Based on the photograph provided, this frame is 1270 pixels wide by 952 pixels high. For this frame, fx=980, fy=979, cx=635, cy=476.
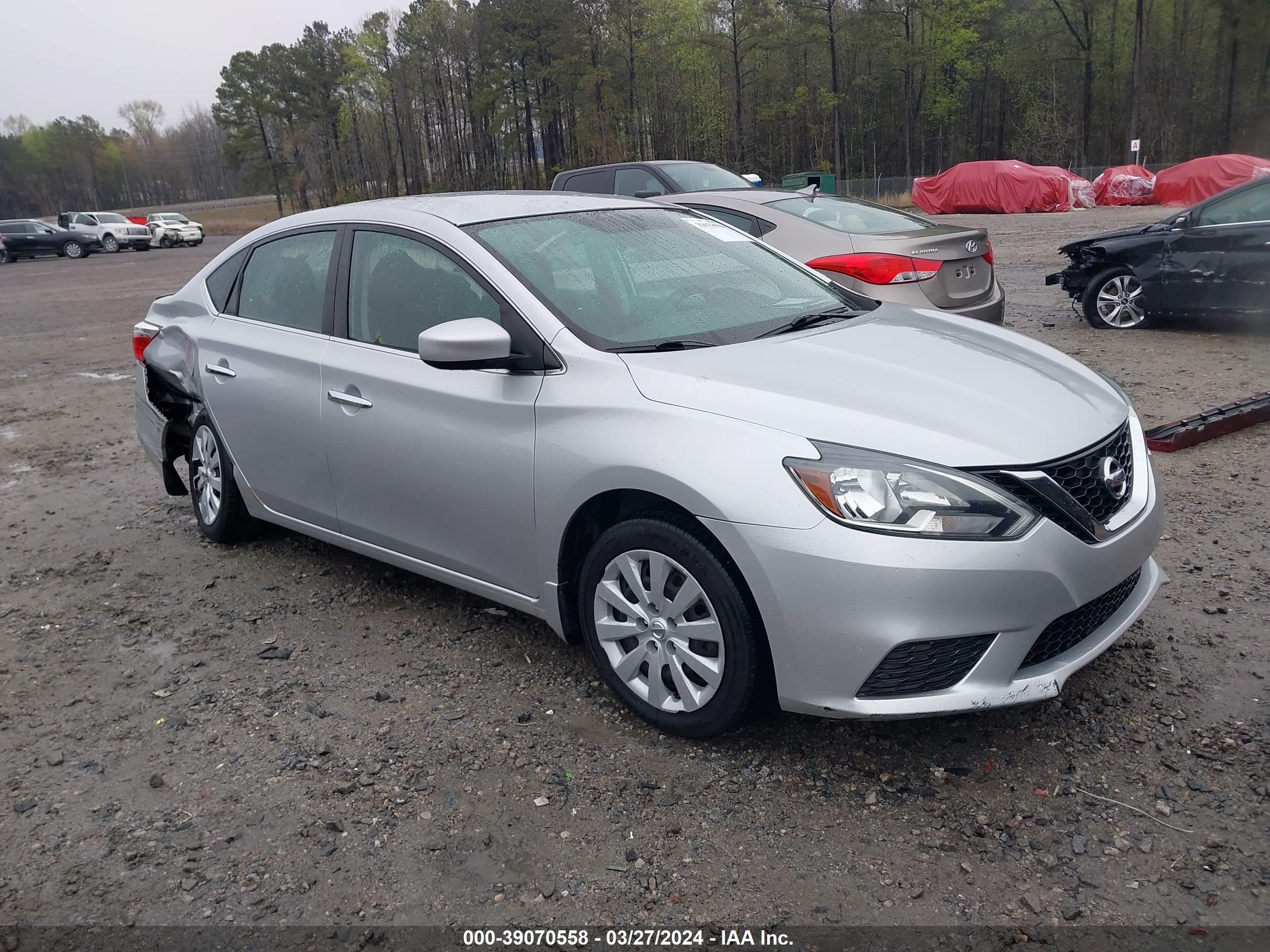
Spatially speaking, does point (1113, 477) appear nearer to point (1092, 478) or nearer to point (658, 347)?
point (1092, 478)

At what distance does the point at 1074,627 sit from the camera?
287cm

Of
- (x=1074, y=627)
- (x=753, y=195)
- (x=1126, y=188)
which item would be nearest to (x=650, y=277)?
(x=1074, y=627)

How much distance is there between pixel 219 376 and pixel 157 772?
208cm

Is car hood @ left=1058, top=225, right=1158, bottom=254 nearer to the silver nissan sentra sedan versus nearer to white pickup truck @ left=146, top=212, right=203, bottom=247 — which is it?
the silver nissan sentra sedan

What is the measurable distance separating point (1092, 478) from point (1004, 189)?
32.4 metres

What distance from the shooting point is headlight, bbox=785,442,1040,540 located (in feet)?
8.68

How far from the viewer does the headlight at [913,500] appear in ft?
8.68

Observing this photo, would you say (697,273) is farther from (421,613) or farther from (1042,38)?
(1042,38)

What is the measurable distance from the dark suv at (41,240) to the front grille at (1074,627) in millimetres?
46156

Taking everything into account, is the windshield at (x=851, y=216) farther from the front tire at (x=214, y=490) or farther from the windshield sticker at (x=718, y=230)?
the front tire at (x=214, y=490)

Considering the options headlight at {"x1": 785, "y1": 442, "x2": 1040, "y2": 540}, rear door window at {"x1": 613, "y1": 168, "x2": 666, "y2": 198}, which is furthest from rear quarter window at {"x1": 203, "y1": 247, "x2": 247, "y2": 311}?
rear door window at {"x1": 613, "y1": 168, "x2": 666, "y2": 198}

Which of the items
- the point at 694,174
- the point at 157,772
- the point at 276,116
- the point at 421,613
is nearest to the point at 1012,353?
the point at 421,613

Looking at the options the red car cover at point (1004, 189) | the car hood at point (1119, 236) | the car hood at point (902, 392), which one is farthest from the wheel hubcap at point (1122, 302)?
the red car cover at point (1004, 189)

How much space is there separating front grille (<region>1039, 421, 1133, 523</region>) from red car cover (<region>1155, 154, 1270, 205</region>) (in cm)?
2830
